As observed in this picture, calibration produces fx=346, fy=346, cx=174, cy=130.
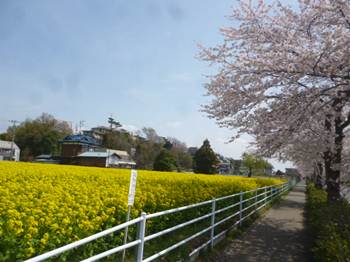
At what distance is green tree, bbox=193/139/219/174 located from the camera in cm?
5725

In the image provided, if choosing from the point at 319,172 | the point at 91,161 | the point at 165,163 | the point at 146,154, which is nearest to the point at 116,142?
the point at 146,154

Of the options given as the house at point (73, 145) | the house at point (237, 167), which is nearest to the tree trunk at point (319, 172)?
the house at point (237, 167)

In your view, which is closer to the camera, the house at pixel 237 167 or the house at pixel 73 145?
the house at pixel 73 145

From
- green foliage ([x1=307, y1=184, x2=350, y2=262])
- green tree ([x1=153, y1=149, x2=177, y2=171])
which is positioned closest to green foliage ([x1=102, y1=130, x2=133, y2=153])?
green tree ([x1=153, y1=149, x2=177, y2=171])

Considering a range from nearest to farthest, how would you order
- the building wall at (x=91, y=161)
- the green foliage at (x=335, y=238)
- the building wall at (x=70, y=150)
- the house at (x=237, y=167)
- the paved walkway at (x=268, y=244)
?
the green foliage at (x=335, y=238), the paved walkway at (x=268, y=244), the building wall at (x=91, y=161), the building wall at (x=70, y=150), the house at (x=237, y=167)

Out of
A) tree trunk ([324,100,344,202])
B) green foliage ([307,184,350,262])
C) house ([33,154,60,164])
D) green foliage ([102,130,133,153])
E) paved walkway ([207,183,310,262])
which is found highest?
green foliage ([102,130,133,153])

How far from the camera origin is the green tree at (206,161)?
2254 inches

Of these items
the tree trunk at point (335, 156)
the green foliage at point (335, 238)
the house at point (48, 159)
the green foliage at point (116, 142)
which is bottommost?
the green foliage at point (335, 238)

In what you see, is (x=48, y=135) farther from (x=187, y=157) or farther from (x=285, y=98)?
(x=285, y=98)

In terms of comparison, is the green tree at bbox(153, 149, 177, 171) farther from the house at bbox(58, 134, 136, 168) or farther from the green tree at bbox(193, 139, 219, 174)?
the house at bbox(58, 134, 136, 168)

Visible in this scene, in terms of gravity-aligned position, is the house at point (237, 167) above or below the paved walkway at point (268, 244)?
above

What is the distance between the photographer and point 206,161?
190ft

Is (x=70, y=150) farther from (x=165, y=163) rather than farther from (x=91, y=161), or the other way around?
(x=165, y=163)

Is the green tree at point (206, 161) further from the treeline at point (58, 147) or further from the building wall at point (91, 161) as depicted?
the building wall at point (91, 161)
